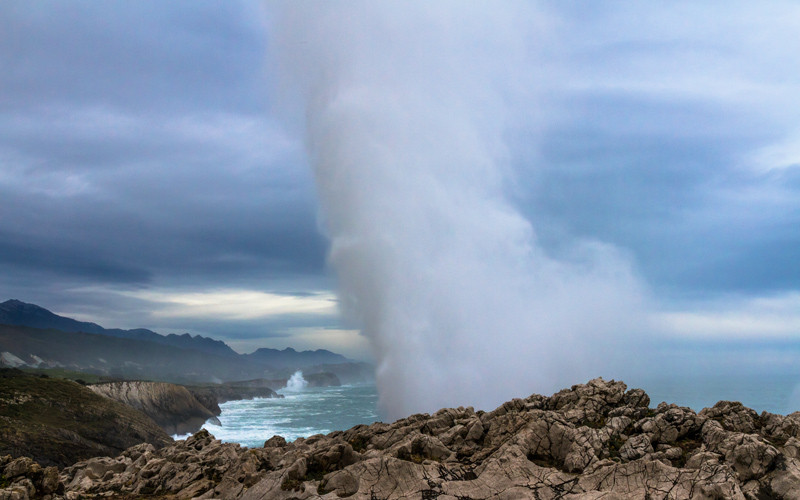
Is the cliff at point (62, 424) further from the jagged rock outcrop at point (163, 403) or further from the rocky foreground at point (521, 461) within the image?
the rocky foreground at point (521, 461)

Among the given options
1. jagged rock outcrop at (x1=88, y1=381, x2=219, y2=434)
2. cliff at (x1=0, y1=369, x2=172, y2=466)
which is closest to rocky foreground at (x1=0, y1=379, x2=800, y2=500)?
cliff at (x1=0, y1=369, x2=172, y2=466)

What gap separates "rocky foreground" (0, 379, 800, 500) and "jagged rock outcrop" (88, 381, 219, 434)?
384ft

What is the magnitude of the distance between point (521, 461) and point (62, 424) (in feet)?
301

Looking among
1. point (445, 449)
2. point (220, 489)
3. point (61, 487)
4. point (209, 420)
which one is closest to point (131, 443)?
point (209, 420)

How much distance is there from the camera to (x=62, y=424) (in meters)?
84.8

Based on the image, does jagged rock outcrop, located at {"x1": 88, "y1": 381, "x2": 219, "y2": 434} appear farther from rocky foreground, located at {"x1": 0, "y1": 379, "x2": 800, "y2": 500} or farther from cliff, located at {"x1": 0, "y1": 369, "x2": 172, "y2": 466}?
rocky foreground, located at {"x1": 0, "y1": 379, "x2": 800, "y2": 500}

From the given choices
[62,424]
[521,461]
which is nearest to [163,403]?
[62,424]

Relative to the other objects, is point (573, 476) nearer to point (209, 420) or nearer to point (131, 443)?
point (131, 443)

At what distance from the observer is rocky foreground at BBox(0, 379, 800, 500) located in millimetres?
19109

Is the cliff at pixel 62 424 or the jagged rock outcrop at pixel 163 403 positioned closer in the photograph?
the cliff at pixel 62 424

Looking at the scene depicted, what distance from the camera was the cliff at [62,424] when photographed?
7156 cm

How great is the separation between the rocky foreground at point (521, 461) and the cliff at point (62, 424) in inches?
2133

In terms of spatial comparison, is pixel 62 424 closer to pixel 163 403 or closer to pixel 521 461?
pixel 163 403

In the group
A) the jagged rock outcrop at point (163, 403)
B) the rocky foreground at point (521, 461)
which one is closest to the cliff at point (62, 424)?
the jagged rock outcrop at point (163, 403)
